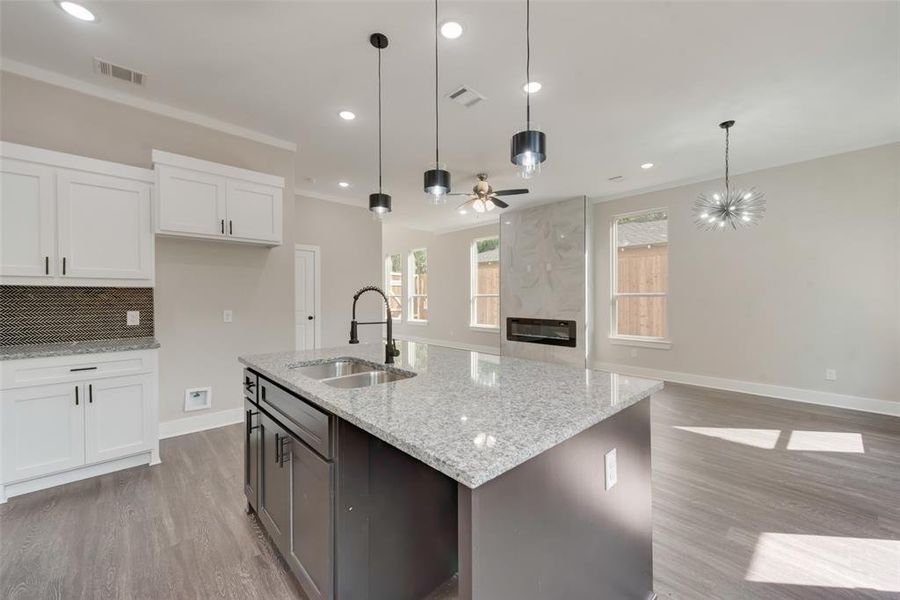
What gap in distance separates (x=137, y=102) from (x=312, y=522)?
367 centimetres

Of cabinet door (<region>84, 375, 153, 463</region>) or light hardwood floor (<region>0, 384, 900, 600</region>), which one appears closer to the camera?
light hardwood floor (<region>0, 384, 900, 600</region>)

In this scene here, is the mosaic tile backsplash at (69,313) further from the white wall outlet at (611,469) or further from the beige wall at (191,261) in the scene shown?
the white wall outlet at (611,469)

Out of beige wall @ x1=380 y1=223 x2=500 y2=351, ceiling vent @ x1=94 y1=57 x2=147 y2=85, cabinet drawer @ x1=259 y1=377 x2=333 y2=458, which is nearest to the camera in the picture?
cabinet drawer @ x1=259 y1=377 x2=333 y2=458

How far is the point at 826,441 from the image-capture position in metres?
3.12

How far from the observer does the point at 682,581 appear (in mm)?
1641

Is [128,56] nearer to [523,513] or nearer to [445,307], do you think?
[523,513]

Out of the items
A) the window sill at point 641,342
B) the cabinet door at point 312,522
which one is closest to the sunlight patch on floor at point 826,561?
the cabinet door at point 312,522

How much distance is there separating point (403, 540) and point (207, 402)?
3048 millimetres

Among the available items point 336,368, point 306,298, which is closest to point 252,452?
point 336,368

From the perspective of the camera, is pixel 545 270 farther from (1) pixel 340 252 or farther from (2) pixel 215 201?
(2) pixel 215 201

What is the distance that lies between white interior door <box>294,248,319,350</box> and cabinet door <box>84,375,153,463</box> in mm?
2836

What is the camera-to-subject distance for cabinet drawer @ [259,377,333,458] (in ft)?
4.14

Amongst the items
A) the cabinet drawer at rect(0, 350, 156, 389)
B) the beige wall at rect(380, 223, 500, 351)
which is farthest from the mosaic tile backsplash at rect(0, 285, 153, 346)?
the beige wall at rect(380, 223, 500, 351)

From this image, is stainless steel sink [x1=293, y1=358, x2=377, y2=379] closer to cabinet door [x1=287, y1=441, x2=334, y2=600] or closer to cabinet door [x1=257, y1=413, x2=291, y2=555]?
cabinet door [x1=257, y1=413, x2=291, y2=555]
